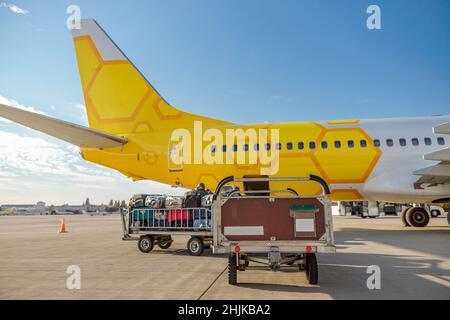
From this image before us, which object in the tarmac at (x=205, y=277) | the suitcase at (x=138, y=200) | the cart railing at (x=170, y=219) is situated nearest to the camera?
the tarmac at (x=205, y=277)

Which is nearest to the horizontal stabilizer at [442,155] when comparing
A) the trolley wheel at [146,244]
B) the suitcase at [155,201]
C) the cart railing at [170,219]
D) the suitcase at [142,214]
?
the cart railing at [170,219]

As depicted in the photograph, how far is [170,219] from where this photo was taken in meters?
9.39

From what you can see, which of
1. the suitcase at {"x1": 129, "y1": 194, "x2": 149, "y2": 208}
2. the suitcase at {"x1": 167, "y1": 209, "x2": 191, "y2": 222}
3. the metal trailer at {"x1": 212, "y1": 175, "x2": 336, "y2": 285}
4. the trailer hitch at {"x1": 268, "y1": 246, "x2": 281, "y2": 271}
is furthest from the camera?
the suitcase at {"x1": 129, "y1": 194, "x2": 149, "y2": 208}

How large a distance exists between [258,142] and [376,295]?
10.6m

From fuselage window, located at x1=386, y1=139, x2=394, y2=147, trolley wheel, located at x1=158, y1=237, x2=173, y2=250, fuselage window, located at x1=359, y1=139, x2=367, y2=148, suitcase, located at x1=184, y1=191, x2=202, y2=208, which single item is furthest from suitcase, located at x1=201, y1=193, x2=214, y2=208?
fuselage window, located at x1=386, y1=139, x2=394, y2=147

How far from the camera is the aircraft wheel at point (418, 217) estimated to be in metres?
17.1

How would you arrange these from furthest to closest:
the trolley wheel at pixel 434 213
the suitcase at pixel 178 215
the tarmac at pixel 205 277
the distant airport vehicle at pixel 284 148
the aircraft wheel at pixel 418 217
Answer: the trolley wheel at pixel 434 213, the aircraft wheel at pixel 418 217, the distant airport vehicle at pixel 284 148, the suitcase at pixel 178 215, the tarmac at pixel 205 277

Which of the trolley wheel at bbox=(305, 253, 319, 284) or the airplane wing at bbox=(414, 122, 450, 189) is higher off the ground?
the airplane wing at bbox=(414, 122, 450, 189)

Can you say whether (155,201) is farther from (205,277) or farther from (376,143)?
(376,143)

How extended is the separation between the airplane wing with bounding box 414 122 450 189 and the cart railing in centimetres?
930

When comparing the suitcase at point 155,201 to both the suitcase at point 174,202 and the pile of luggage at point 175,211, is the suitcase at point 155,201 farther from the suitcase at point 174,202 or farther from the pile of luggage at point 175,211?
the suitcase at point 174,202

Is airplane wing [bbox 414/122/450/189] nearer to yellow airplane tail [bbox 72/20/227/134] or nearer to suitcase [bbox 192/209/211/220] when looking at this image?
suitcase [bbox 192/209/211/220]

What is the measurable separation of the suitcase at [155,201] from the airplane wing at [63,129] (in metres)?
4.95

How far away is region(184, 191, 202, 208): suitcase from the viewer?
9.24 m
